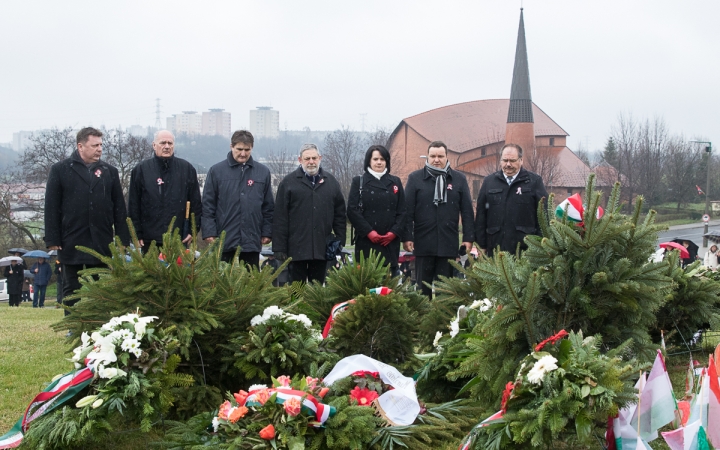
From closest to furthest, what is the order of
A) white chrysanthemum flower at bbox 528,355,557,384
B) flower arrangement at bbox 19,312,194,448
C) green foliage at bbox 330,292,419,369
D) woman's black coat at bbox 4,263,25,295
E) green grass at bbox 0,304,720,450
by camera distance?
1. white chrysanthemum flower at bbox 528,355,557,384
2. flower arrangement at bbox 19,312,194,448
3. green grass at bbox 0,304,720,450
4. green foliage at bbox 330,292,419,369
5. woman's black coat at bbox 4,263,25,295

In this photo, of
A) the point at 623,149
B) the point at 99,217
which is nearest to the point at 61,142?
the point at 99,217

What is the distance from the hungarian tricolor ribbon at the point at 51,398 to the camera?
4.09 meters

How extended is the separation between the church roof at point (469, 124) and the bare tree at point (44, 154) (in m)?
31.4

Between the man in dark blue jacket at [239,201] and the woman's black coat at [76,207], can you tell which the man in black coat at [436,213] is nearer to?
the man in dark blue jacket at [239,201]

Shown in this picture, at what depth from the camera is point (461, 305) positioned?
18.6ft

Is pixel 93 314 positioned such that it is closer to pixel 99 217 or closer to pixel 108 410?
pixel 108 410

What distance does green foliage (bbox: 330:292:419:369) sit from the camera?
5.49 meters

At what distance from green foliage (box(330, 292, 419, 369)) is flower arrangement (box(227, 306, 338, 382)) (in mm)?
396

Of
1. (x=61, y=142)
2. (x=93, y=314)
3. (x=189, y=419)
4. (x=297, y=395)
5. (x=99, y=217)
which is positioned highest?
(x=61, y=142)

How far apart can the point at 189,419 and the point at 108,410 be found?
64cm

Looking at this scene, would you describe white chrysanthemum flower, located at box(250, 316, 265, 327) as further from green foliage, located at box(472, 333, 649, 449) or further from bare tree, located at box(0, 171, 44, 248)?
bare tree, located at box(0, 171, 44, 248)

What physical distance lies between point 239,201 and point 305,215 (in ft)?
2.39

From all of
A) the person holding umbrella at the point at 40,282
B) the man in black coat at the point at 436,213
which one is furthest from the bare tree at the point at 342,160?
the man in black coat at the point at 436,213

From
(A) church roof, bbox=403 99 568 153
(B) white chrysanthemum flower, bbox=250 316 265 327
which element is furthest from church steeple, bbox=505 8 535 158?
(B) white chrysanthemum flower, bbox=250 316 265 327
